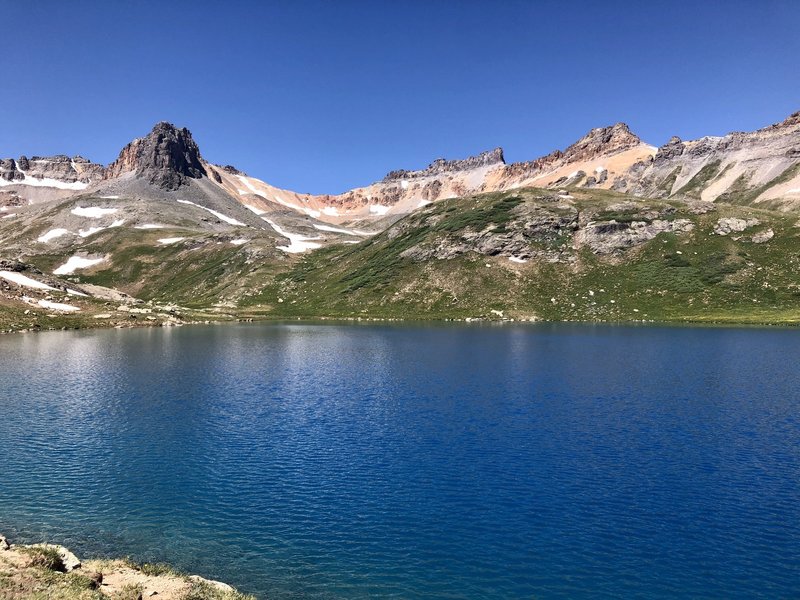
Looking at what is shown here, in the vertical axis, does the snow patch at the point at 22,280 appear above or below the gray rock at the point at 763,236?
below

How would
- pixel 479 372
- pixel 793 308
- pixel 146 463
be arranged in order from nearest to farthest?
1. pixel 146 463
2. pixel 479 372
3. pixel 793 308

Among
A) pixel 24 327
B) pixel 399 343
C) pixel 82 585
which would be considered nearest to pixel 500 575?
pixel 82 585

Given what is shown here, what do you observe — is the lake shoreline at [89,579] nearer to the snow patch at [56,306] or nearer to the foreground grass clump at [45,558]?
the foreground grass clump at [45,558]

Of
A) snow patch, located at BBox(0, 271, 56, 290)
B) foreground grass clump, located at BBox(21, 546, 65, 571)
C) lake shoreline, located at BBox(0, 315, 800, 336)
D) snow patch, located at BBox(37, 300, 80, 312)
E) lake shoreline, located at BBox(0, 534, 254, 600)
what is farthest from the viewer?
snow patch, located at BBox(0, 271, 56, 290)

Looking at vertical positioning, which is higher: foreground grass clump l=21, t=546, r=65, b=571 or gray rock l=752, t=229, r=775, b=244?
gray rock l=752, t=229, r=775, b=244

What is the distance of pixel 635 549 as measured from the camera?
2714 centimetres

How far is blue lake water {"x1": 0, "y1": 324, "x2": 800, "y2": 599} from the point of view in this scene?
25641 millimetres

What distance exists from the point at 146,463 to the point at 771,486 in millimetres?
44394

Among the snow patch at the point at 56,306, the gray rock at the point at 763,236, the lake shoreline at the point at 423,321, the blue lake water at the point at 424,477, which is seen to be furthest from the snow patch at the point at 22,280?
the gray rock at the point at 763,236

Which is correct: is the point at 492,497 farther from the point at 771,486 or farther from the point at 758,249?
the point at 758,249

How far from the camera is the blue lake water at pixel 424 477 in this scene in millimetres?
25641

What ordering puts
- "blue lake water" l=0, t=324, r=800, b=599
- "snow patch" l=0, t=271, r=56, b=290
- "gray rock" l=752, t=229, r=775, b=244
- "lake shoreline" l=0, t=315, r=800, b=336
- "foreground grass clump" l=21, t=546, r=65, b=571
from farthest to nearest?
"gray rock" l=752, t=229, r=775, b=244, "snow patch" l=0, t=271, r=56, b=290, "lake shoreline" l=0, t=315, r=800, b=336, "blue lake water" l=0, t=324, r=800, b=599, "foreground grass clump" l=21, t=546, r=65, b=571

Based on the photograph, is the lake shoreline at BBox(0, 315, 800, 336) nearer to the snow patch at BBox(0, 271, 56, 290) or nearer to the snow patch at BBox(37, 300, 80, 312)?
the snow patch at BBox(37, 300, 80, 312)

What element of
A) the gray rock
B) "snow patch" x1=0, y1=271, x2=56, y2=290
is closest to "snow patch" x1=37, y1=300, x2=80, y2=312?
"snow patch" x1=0, y1=271, x2=56, y2=290
